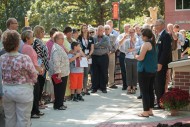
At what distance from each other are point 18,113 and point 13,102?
0.18m

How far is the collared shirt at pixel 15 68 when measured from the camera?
5.84 m

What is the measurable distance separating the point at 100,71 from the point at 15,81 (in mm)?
6201

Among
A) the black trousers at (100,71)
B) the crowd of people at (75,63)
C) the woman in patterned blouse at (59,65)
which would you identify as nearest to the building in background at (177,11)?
the crowd of people at (75,63)

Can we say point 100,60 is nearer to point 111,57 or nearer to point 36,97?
point 111,57

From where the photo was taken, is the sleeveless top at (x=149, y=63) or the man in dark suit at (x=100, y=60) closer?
the sleeveless top at (x=149, y=63)

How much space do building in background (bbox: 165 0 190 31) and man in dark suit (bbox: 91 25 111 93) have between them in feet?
99.8

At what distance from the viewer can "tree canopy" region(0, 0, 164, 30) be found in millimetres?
36719

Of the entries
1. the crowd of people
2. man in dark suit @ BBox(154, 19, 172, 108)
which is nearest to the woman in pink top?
the crowd of people

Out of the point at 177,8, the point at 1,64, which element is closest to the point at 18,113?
the point at 1,64

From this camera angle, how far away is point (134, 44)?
37.7ft

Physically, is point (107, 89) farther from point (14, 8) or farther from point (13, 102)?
point (14, 8)

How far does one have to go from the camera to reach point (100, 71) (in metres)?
11.9

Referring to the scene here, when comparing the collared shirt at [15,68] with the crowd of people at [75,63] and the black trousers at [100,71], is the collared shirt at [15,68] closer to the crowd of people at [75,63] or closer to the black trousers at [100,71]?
the crowd of people at [75,63]

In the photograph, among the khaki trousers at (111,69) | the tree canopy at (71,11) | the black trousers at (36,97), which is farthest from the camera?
the tree canopy at (71,11)
